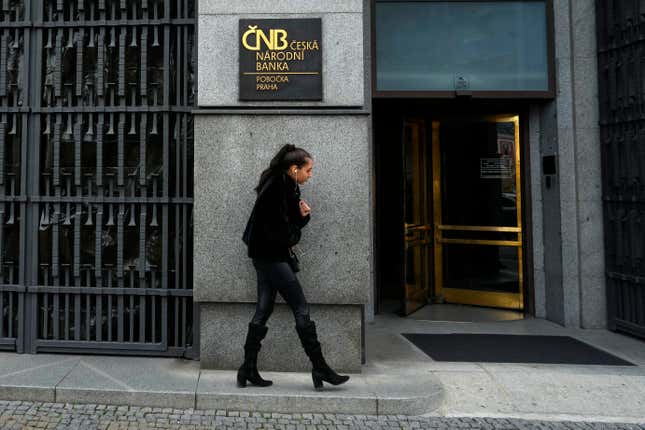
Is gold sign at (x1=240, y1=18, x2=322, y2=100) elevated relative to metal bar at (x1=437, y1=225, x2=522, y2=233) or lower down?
elevated

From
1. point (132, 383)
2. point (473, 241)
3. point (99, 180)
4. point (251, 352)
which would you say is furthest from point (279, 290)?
point (473, 241)

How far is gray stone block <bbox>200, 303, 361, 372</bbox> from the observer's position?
4.58m

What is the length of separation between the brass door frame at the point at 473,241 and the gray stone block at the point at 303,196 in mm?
3846

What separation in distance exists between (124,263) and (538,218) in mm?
5881

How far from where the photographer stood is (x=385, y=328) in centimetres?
659

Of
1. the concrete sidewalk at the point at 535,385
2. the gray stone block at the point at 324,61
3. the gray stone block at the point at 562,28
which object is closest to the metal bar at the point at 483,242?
the concrete sidewalk at the point at 535,385

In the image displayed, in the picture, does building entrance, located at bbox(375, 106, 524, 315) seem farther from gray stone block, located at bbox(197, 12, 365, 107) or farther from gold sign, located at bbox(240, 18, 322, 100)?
gold sign, located at bbox(240, 18, 322, 100)

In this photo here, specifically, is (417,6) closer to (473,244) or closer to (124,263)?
(473,244)

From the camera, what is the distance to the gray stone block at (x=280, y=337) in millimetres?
4578

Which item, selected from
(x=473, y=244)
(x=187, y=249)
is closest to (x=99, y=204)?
(x=187, y=249)

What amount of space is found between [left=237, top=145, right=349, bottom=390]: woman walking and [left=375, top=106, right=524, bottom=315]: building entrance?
3.54 m

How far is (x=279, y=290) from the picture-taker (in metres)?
4.06

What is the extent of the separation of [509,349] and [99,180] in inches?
201

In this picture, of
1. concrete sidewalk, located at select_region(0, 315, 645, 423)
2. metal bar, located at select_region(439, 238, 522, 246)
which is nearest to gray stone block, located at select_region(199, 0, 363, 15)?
concrete sidewalk, located at select_region(0, 315, 645, 423)
